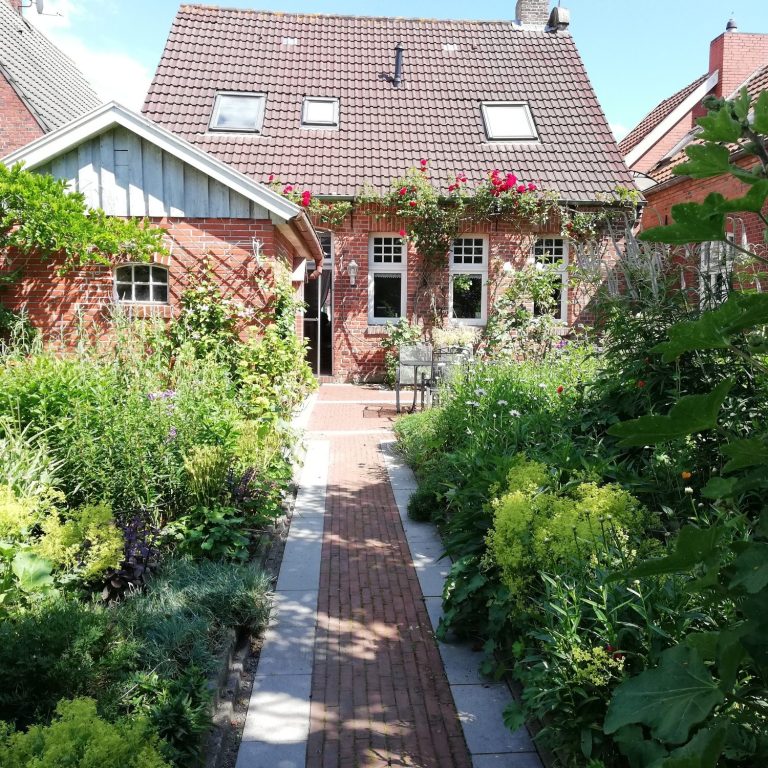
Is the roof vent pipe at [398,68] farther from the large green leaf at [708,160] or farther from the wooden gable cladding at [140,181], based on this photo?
the large green leaf at [708,160]

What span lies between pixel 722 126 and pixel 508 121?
54.4 feet

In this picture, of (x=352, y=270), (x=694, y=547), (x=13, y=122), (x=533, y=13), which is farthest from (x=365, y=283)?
(x=694, y=547)

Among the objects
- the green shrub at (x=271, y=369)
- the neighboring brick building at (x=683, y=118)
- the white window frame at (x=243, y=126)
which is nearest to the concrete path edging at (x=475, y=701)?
the green shrub at (x=271, y=369)

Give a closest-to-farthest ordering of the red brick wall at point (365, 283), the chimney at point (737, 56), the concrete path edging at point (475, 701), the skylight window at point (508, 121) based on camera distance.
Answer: the concrete path edging at point (475, 701) → the red brick wall at point (365, 283) → the skylight window at point (508, 121) → the chimney at point (737, 56)

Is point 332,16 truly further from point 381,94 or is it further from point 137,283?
point 137,283

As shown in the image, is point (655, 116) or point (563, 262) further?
point (655, 116)

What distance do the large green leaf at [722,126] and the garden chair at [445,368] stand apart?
25.6 ft

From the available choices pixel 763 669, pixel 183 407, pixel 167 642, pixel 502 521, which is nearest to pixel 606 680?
pixel 502 521

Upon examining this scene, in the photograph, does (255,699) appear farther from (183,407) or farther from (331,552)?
(183,407)

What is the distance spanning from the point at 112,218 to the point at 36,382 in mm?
4597

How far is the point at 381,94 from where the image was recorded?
16.4 m

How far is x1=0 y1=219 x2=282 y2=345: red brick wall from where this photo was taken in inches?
374

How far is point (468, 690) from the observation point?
3.43m

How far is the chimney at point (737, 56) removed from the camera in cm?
1767
